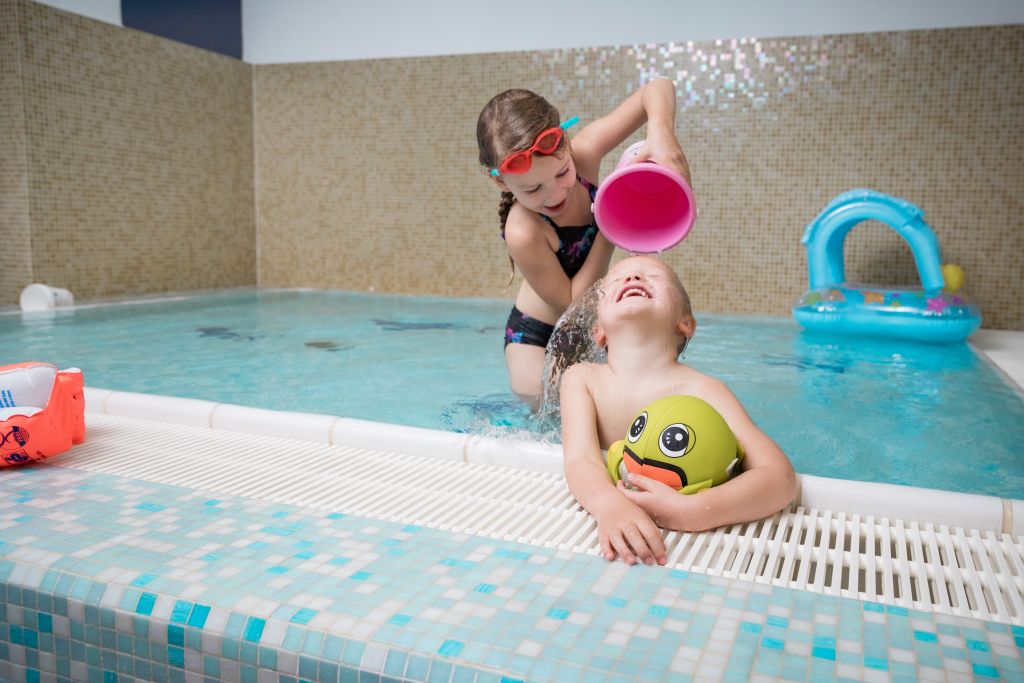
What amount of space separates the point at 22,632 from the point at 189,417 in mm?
1301

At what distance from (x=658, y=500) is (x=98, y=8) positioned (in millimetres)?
9670

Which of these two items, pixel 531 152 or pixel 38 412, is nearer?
pixel 38 412

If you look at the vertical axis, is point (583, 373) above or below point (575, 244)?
below

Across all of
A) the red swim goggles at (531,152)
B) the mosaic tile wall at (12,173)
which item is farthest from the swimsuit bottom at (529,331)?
the mosaic tile wall at (12,173)

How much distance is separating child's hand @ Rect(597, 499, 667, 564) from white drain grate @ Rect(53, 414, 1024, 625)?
46 millimetres

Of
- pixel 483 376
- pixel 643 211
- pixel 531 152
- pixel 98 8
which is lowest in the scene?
pixel 483 376

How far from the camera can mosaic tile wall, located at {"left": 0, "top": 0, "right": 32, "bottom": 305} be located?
7816mm

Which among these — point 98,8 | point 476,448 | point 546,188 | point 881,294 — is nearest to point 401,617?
point 476,448

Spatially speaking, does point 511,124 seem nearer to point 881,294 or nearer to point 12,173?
point 881,294

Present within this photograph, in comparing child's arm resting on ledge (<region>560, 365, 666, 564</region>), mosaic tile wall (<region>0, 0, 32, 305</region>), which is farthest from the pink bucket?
Result: mosaic tile wall (<region>0, 0, 32, 305</region>)

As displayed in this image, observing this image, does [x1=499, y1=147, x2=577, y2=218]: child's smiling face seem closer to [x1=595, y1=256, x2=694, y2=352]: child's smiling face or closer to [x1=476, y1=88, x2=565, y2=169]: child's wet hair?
[x1=476, y1=88, x2=565, y2=169]: child's wet hair

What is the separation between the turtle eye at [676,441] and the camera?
2057 mm

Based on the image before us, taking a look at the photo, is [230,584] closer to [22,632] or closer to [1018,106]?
[22,632]

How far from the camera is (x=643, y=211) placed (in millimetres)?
3100
